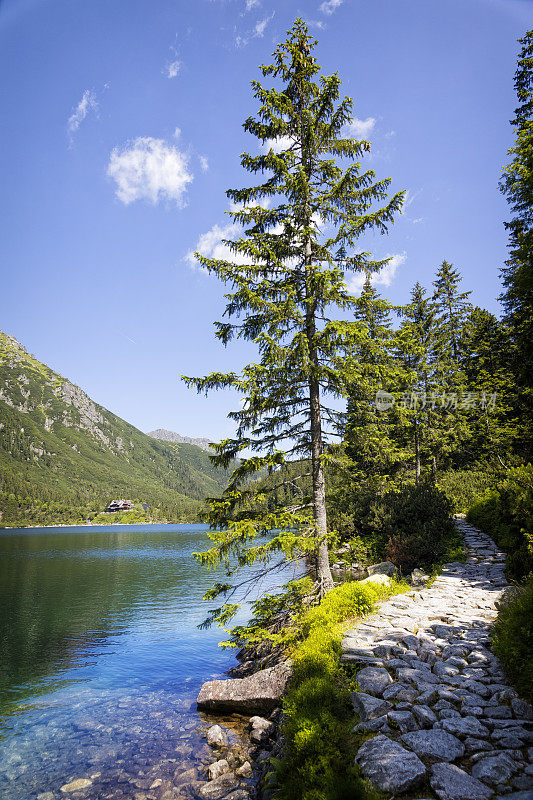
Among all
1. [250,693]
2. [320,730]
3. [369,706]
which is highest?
[369,706]

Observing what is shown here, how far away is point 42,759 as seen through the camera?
27.1 ft

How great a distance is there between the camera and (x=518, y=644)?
556 cm

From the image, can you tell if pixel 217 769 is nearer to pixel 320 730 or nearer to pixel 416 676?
pixel 320 730

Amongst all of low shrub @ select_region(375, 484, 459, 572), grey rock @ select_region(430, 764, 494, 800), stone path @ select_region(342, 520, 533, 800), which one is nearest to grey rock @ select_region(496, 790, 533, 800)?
stone path @ select_region(342, 520, 533, 800)

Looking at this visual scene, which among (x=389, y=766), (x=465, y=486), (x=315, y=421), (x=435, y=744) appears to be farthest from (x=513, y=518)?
(x=465, y=486)

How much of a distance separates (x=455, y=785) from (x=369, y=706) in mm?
1830

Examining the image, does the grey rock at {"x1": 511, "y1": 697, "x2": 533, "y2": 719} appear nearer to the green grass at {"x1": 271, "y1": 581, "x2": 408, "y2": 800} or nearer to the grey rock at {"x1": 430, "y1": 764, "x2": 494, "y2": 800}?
the grey rock at {"x1": 430, "y1": 764, "x2": 494, "y2": 800}

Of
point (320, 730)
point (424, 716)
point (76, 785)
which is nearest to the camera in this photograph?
point (424, 716)

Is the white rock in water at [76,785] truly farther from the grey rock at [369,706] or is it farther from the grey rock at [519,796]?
the grey rock at [519,796]

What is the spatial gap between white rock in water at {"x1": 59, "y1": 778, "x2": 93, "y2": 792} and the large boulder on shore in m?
3.09

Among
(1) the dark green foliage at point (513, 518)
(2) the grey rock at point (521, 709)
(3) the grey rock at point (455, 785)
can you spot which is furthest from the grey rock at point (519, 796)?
(1) the dark green foliage at point (513, 518)

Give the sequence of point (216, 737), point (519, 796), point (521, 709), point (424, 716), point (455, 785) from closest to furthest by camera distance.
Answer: point (519, 796)
point (455, 785)
point (521, 709)
point (424, 716)
point (216, 737)

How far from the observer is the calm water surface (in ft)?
25.1

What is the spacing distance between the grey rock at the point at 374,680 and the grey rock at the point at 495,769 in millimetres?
1990
